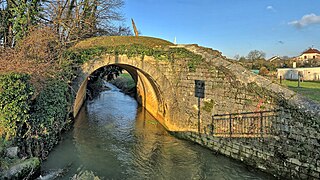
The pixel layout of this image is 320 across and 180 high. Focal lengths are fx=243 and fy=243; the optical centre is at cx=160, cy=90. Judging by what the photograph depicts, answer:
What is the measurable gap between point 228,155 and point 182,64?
14.2ft

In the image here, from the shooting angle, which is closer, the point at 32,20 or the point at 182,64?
the point at 182,64

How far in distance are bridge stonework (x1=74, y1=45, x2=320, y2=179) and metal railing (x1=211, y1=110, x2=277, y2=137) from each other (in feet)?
0.50

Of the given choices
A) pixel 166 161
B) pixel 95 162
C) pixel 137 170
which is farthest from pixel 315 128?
pixel 95 162

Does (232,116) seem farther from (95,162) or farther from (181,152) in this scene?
(95,162)

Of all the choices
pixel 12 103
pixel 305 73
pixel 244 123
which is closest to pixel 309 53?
pixel 305 73

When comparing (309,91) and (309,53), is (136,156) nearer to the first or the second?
(309,91)

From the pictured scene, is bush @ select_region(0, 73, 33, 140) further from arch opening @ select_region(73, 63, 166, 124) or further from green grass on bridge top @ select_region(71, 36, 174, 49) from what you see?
green grass on bridge top @ select_region(71, 36, 174, 49)

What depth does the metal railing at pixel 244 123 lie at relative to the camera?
7.60m

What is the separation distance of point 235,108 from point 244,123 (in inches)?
26.2

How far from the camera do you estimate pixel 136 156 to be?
344 inches

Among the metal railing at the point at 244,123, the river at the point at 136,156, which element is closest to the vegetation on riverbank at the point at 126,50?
the metal railing at the point at 244,123

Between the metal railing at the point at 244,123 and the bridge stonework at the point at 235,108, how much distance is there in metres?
0.15

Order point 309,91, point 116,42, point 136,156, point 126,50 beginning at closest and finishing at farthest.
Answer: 1. point 136,156
2. point 126,50
3. point 116,42
4. point 309,91

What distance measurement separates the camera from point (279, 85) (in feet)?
25.3
